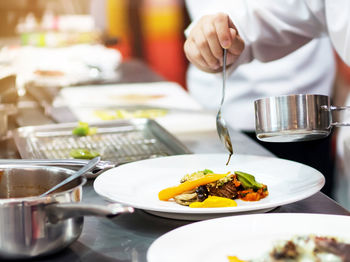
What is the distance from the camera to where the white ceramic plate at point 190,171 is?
98cm

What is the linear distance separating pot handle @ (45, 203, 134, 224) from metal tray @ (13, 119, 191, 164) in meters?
0.60

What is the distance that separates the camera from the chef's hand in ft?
4.69

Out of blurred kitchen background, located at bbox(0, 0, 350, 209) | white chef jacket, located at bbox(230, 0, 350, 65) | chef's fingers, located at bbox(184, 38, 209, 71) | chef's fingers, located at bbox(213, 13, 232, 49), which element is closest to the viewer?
chef's fingers, located at bbox(213, 13, 232, 49)

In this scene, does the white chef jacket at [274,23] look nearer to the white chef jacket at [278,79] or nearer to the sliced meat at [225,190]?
the white chef jacket at [278,79]

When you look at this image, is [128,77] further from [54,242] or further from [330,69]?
[54,242]

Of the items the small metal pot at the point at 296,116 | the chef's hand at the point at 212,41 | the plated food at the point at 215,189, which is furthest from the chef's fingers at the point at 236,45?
the plated food at the point at 215,189

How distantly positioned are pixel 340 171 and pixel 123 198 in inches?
47.9

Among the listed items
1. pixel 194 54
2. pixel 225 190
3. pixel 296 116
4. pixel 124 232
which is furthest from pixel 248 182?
pixel 194 54

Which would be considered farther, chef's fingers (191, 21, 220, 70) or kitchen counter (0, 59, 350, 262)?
chef's fingers (191, 21, 220, 70)

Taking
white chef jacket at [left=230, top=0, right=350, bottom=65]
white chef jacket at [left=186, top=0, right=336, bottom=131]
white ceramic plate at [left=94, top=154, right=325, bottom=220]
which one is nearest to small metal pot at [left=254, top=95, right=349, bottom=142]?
white ceramic plate at [left=94, top=154, right=325, bottom=220]

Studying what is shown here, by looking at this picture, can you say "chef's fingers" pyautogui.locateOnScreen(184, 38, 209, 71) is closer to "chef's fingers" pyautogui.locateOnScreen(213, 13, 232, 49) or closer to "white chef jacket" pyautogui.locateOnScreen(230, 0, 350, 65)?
"chef's fingers" pyautogui.locateOnScreen(213, 13, 232, 49)

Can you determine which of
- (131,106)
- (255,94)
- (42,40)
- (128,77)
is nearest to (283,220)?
(131,106)

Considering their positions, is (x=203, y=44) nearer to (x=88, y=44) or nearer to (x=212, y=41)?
(x=212, y=41)

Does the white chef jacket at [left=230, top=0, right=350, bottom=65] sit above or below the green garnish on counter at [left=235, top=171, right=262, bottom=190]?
above
